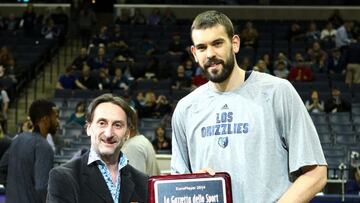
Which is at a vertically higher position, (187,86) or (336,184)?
(187,86)

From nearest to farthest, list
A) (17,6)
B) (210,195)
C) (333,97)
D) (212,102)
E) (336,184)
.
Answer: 1. (210,195)
2. (212,102)
3. (336,184)
4. (333,97)
5. (17,6)

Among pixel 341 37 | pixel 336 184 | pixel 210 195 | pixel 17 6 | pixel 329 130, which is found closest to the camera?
pixel 210 195

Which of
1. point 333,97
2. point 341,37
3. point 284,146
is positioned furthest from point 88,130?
point 341,37

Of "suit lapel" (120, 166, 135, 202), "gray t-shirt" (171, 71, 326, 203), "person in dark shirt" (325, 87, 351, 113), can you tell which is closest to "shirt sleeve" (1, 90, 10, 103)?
"person in dark shirt" (325, 87, 351, 113)

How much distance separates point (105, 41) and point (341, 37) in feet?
16.5

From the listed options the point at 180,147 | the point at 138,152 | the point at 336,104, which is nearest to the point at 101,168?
the point at 180,147

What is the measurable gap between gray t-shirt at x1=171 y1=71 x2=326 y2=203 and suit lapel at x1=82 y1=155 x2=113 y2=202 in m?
0.43

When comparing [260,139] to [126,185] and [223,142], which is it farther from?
[126,185]

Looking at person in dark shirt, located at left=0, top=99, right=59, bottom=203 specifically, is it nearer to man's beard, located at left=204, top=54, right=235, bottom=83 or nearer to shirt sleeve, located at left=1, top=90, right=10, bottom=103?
man's beard, located at left=204, top=54, right=235, bottom=83

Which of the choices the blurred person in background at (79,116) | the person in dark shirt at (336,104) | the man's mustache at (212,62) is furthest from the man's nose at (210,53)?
the person in dark shirt at (336,104)

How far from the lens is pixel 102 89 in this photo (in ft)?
50.7

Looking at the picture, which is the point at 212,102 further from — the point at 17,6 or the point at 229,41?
the point at 17,6

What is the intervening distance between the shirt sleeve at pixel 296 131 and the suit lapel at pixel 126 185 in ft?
2.34

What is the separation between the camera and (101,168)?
3.44 meters
